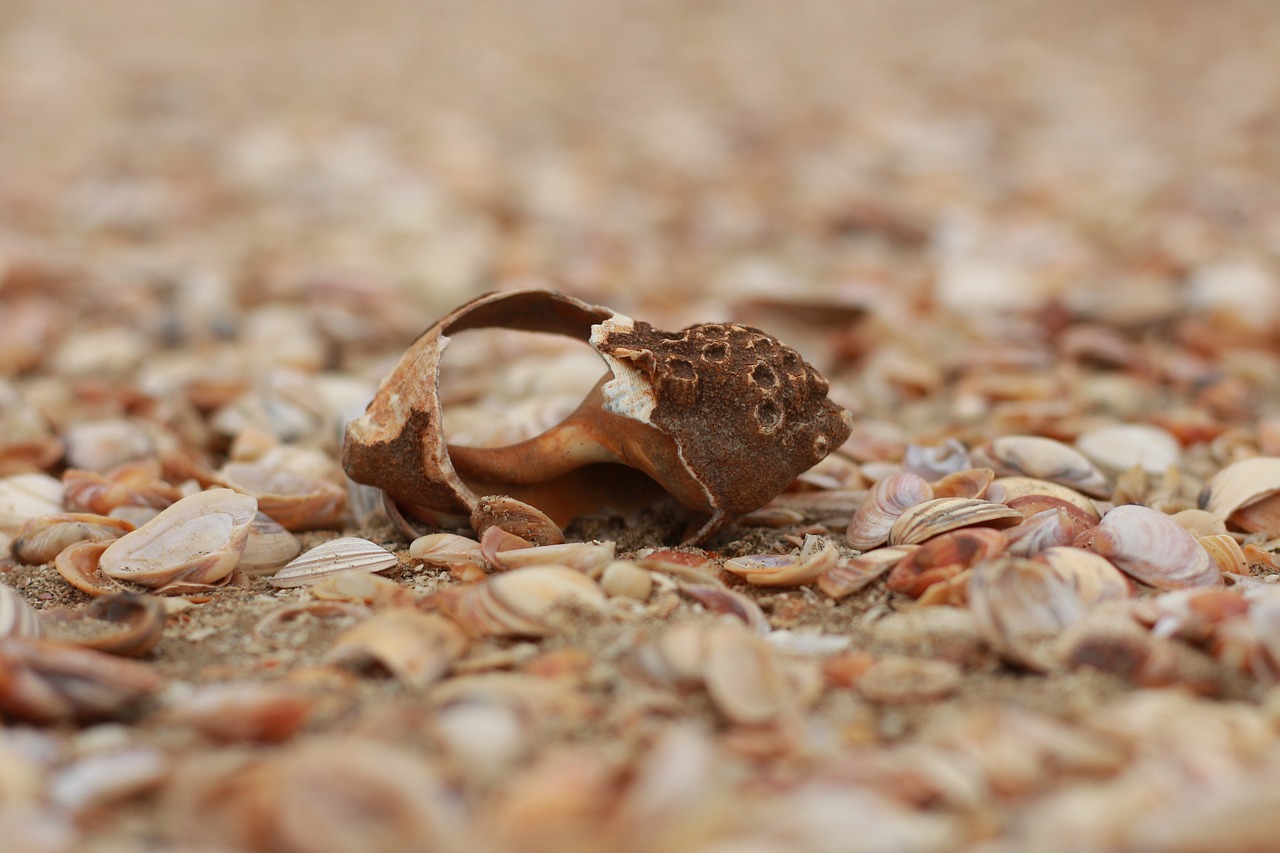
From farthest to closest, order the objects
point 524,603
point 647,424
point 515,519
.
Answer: point 515,519, point 647,424, point 524,603

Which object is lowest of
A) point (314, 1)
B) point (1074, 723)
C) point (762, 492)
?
point (1074, 723)

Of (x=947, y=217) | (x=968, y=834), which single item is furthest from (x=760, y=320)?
(x=968, y=834)

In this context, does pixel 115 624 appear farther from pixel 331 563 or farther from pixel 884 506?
pixel 884 506

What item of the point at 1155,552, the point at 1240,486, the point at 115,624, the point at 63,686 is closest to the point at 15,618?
the point at 115,624

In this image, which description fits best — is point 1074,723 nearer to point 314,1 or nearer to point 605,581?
point 605,581

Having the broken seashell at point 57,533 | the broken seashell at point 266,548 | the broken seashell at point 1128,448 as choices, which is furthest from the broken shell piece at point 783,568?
the broken seashell at point 57,533

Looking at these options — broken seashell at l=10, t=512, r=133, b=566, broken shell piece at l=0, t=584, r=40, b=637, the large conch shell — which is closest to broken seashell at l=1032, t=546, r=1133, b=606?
the large conch shell
